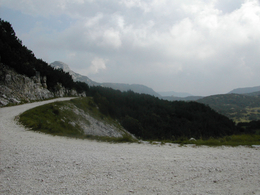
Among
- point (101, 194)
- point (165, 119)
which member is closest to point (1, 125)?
point (101, 194)

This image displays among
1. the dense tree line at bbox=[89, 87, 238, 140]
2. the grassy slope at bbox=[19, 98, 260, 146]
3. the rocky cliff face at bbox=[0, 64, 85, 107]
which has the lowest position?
the dense tree line at bbox=[89, 87, 238, 140]

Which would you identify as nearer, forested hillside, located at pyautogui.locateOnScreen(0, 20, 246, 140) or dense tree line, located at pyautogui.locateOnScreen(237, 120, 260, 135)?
dense tree line, located at pyautogui.locateOnScreen(237, 120, 260, 135)

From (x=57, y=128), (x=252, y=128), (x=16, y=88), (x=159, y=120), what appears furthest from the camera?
(x=159, y=120)

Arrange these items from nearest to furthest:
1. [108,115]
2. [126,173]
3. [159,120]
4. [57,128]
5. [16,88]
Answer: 1. [126,173]
2. [57,128]
3. [16,88]
4. [108,115]
5. [159,120]

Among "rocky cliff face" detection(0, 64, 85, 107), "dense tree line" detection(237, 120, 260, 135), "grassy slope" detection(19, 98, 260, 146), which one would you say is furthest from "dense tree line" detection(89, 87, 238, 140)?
"grassy slope" detection(19, 98, 260, 146)

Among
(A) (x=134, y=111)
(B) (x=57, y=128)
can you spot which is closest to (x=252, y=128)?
(B) (x=57, y=128)

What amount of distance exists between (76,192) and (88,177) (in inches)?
39.8

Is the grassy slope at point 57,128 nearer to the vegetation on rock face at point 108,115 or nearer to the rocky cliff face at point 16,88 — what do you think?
the vegetation on rock face at point 108,115

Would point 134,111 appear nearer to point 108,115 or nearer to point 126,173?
point 108,115

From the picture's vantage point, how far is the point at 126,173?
254 inches

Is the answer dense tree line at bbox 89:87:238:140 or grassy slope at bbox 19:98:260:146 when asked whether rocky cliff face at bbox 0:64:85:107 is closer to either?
grassy slope at bbox 19:98:260:146

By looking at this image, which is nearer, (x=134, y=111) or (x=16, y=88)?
(x=16, y=88)

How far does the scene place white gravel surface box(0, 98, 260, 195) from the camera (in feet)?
17.2

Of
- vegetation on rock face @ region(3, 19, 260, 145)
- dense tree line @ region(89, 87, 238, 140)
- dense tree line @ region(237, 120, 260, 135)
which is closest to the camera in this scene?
dense tree line @ region(237, 120, 260, 135)
